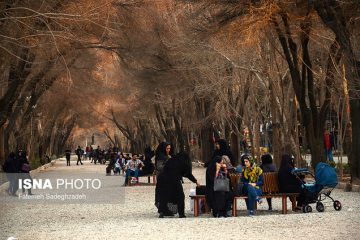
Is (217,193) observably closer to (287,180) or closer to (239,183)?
(239,183)

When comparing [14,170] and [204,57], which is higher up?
[204,57]

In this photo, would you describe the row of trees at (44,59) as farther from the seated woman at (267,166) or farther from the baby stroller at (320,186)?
the baby stroller at (320,186)

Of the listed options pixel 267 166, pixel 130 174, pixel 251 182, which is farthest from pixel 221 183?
pixel 130 174

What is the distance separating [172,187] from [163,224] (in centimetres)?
188

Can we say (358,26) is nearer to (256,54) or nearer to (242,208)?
(242,208)

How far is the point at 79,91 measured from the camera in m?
46.0

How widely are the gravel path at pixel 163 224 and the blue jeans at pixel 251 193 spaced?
30 centimetres

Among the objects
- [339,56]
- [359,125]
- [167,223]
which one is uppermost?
[339,56]

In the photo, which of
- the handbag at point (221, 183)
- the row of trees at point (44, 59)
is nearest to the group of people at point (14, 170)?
the row of trees at point (44, 59)

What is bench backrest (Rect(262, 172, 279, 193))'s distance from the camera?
1702cm

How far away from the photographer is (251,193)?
1658 centimetres

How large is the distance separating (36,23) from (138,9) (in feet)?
18.5

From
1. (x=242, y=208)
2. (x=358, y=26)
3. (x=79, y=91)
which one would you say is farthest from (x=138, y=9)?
(x=79, y=91)

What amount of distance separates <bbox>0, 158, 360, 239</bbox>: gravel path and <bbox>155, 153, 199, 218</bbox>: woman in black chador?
0.32 meters
